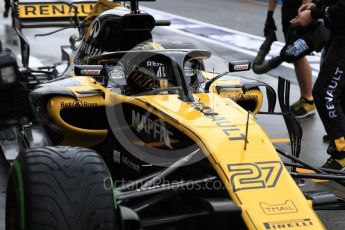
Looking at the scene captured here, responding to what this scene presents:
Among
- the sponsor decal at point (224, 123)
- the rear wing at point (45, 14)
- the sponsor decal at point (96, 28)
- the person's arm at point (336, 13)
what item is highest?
the person's arm at point (336, 13)

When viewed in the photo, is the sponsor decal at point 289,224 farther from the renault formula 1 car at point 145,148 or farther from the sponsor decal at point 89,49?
the sponsor decal at point 89,49

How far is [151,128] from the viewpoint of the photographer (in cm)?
394

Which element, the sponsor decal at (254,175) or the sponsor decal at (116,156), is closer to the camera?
the sponsor decal at (254,175)

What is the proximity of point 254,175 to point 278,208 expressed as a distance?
0.74 ft

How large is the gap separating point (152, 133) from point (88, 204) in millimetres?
992

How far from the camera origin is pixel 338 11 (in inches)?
196

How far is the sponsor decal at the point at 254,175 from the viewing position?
3.29 metres

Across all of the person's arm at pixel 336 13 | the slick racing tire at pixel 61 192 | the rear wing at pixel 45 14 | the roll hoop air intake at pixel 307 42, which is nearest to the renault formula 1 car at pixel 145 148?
the slick racing tire at pixel 61 192

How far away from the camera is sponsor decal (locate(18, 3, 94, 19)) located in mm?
7305

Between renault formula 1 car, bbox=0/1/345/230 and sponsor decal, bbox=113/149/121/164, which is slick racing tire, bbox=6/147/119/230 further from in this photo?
sponsor decal, bbox=113/149/121/164

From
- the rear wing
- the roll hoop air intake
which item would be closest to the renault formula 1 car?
the roll hoop air intake

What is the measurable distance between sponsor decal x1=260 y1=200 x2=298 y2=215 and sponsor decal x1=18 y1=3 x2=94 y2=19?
4.58 meters

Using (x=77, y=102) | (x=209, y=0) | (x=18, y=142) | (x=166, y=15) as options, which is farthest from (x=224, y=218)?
(x=209, y=0)

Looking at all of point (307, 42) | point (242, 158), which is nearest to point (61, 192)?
point (242, 158)
